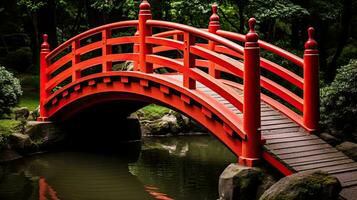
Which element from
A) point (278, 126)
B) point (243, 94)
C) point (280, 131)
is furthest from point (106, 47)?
point (280, 131)

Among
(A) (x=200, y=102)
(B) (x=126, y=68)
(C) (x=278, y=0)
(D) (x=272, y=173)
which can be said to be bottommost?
(D) (x=272, y=173)

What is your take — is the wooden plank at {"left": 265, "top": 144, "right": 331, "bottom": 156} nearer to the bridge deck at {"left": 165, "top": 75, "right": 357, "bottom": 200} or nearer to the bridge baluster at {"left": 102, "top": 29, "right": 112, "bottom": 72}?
the bridge deck at {"left": 165, "top": 75, "right": 357, "bottom": 200}

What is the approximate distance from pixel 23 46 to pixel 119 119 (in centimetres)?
1408

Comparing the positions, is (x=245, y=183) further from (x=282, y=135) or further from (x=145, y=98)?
(x=145, y=98)

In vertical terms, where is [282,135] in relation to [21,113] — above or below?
below

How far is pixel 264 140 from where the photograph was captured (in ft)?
32.5

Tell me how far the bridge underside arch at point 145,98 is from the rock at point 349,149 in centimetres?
183

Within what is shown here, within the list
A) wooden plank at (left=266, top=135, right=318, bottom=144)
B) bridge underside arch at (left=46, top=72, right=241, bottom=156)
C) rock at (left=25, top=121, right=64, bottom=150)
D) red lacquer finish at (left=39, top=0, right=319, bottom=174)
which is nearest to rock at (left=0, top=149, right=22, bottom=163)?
rock at (left=25, top=121, right=64, bottom=150)

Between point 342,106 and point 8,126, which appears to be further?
point 8,126

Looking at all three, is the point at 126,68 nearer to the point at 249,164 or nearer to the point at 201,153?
the point at 201,153

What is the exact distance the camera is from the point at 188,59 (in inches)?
439

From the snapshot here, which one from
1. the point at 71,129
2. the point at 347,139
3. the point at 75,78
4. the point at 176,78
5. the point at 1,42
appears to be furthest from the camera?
the point at 1,42

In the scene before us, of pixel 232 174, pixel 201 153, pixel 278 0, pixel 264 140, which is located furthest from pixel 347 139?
Result: pixel 278 0

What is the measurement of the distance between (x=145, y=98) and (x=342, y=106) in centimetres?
451
